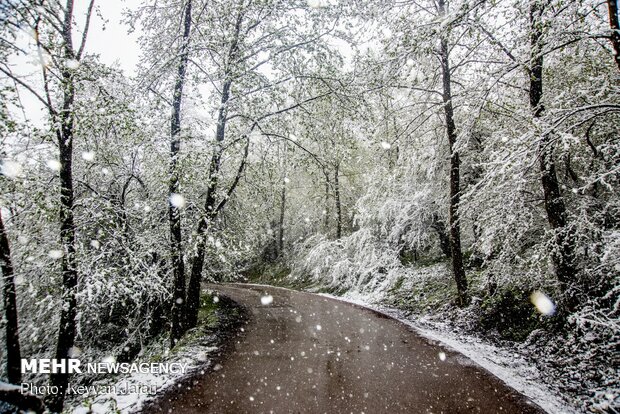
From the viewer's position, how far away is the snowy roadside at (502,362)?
449cm

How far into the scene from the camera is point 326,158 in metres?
9.77

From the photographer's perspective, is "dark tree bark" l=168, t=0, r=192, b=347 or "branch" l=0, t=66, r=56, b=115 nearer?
"branch" l=0, t=66, r=56, b=115

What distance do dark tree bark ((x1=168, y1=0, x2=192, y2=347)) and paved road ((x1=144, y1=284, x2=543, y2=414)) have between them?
6.72ft

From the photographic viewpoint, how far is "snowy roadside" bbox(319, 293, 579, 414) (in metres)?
4.49

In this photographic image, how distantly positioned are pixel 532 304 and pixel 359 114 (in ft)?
20.1

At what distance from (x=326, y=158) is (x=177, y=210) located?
14.2ft

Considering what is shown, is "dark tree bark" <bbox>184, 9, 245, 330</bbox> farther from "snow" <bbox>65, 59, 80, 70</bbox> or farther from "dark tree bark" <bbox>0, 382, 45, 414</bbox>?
"dark tree bark" <bbox>0, 382, 45, 414</bbox>

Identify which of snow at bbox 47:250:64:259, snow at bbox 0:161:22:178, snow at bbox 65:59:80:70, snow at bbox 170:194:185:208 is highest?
snow at bbox 65:59:80:70

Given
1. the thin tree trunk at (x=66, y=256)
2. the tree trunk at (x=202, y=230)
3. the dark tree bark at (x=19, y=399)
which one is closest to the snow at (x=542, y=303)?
the tree trunk at (x=202, y=230)

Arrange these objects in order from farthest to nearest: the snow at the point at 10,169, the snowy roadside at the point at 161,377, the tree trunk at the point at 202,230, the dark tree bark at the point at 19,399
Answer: the tree trunk at the point at 202,230 < the snow at the point at 10,169 < the snowy roadside at the point at 161,377 < the dark tree bark at the point at 19,399

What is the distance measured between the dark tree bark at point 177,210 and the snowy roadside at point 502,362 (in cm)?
626

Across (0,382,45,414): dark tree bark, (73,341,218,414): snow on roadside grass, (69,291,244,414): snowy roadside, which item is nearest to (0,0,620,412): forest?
(69,291,244,414): snowy roadside

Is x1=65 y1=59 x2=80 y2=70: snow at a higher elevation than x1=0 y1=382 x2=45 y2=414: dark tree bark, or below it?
higher

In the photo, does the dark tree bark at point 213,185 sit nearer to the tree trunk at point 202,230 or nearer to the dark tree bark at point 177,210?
the tree trunk at point 202,230
